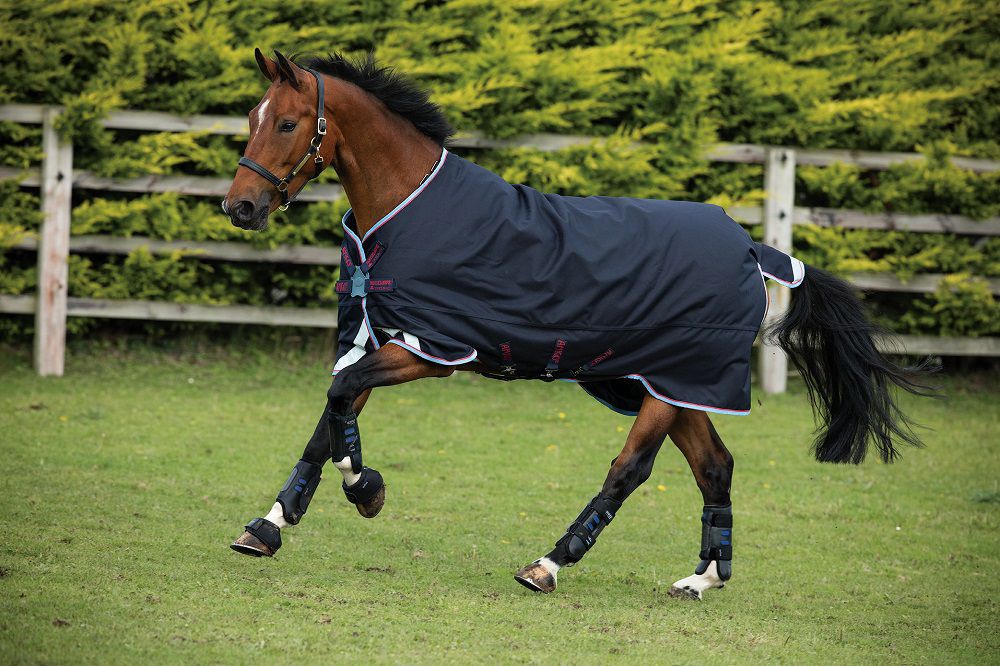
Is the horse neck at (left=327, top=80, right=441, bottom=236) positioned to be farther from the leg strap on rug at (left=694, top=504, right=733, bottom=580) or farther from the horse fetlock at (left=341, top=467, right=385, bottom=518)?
the leg strap on rug at (left=694, top=504, right=733, bottom=580)

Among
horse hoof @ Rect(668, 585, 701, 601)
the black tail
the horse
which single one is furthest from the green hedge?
horse hoof @ Rect(668, 585, 701, 601)

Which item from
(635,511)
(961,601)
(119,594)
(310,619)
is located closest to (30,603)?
(119,594)

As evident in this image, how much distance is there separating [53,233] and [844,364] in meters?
6.09

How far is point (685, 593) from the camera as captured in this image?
5.08 metres

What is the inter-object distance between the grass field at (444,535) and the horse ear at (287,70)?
202 centimetres

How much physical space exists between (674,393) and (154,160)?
5.46 meters

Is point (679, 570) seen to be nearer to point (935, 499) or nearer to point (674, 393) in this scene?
point (674, 393)

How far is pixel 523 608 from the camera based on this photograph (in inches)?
183

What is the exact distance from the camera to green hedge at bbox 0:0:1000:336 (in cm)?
902

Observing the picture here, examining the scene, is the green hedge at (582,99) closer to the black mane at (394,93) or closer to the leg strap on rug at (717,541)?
the black mane at (394,93)

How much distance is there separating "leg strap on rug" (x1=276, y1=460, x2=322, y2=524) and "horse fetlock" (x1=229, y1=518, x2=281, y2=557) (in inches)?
1.3

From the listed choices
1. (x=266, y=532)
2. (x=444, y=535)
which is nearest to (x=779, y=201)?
(x=444, y=535)

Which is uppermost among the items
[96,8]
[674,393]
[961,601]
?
[96,8]

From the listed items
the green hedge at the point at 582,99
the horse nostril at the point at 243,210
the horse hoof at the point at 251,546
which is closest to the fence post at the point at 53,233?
the green hedge at the point at 582,99
